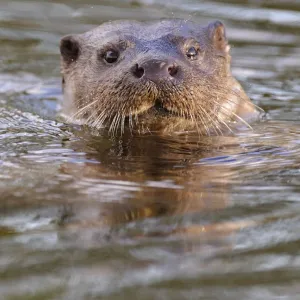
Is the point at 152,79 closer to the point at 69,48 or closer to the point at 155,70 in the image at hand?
the point at 155,70

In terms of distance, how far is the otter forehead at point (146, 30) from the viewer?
192 inches

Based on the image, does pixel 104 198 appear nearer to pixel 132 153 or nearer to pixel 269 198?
pixel 269 198

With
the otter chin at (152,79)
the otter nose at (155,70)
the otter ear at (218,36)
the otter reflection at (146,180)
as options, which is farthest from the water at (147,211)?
the otter ear at (218,36)

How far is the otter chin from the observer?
4.31m

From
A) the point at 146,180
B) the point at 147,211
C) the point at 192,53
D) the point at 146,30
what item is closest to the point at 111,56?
the point at 146,30

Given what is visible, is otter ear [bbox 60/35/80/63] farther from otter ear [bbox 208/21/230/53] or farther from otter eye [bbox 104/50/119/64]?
otter ear [bbox 208/21/230/53]

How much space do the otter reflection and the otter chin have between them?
0.44 ft

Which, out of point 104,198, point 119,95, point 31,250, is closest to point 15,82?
point 119,95

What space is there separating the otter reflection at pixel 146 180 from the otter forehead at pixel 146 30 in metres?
0.61

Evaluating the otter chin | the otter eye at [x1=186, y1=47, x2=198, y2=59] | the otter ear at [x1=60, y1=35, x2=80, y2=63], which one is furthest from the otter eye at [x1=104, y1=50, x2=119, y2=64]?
the otter ear at [x1=60, y1=35, x2=80, y2=63]

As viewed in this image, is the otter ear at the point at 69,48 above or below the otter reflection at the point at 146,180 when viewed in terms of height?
above

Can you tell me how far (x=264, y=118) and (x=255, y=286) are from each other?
3390 mm

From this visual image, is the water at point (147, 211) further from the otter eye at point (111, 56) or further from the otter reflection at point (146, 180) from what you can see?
the otter eye at point (111, 56)

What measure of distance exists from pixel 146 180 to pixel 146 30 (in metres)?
1.43
